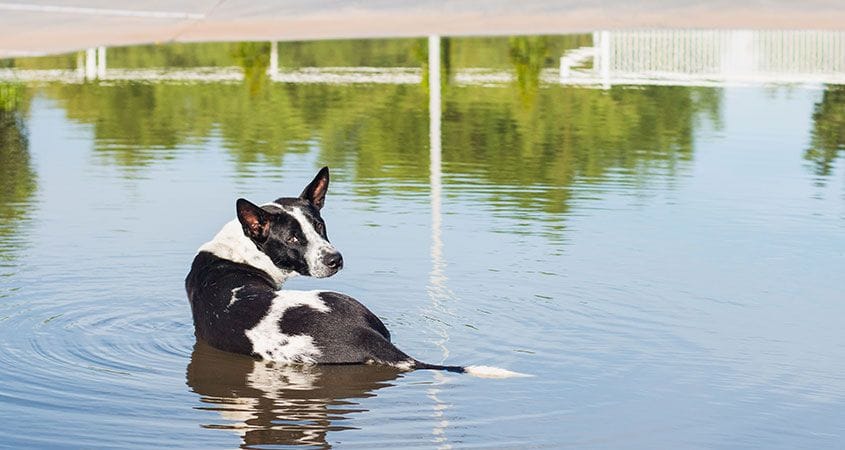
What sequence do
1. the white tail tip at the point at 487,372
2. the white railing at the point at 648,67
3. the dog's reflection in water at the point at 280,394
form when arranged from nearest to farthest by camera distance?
the dog's reflection in water at the point at 280,394
the white tail tip at the point at 487,372
the white railing at the point at 648,67

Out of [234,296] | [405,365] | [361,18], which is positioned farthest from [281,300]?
[361,18]

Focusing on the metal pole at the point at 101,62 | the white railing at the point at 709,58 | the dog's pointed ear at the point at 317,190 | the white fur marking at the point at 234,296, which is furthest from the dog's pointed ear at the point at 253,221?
the metal pole at the point at 101,62

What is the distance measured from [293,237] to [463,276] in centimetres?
190

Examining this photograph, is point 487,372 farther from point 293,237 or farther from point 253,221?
point 253,221

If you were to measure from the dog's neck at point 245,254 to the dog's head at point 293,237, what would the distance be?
4 cm

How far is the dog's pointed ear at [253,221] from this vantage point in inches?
334

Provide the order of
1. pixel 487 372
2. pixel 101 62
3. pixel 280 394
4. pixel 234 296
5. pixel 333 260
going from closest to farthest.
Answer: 1. pixel 280 394
2. pixel 487 372
3. pixel 234 296
4. pixel 333 260
5. pixel 101 62

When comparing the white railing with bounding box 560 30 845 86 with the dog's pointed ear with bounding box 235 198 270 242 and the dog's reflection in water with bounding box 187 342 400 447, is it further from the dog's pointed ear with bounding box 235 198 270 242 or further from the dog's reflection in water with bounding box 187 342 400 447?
the dog's reflection in water with bounding box 187 342 400 447

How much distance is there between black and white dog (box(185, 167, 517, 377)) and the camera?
785 centimetres

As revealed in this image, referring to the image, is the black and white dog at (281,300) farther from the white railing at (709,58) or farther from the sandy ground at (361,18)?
the sandy ground at (361,18)

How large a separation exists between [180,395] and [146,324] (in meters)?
1.51

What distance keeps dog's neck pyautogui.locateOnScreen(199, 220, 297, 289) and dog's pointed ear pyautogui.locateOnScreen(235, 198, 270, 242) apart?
0.08 metres

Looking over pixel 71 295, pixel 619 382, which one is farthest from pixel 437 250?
pixel 619 382

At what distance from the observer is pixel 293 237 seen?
28.4 ft
